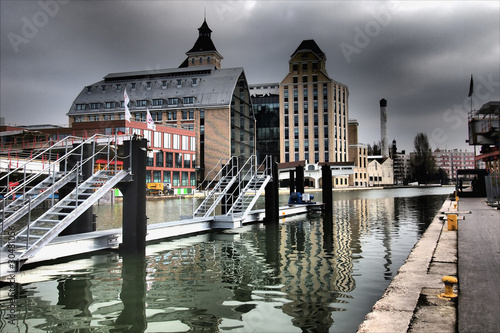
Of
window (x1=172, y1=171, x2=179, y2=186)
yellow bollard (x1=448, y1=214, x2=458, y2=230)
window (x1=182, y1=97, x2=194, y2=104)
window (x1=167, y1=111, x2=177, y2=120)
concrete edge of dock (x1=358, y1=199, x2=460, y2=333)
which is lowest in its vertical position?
concrete edge of dock (x1=358, y1=199, x2=460, y2=333)

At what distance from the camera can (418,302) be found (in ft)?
23.3

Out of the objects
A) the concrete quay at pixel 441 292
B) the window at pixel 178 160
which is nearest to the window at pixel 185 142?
the window at pixel 178 160

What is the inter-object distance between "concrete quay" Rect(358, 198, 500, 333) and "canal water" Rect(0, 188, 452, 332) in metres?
0.96

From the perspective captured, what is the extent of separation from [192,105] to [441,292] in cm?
10388

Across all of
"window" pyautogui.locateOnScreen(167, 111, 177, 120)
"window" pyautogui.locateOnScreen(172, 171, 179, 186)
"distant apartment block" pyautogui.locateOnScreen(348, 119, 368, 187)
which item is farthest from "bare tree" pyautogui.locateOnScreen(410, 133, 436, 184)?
"window" pyautogui.locateOnScreen(172, 171, 179, 186)

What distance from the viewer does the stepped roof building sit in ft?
347

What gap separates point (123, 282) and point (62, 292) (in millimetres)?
1625

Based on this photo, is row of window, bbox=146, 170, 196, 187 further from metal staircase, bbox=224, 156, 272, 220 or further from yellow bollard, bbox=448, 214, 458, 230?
yellow bollard, bbox=448, 214, 458, 230

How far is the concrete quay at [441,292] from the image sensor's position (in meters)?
5.88

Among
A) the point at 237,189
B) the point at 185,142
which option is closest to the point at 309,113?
the point at 185,142

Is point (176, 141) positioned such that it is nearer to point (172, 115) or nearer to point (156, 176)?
point (156, 176)

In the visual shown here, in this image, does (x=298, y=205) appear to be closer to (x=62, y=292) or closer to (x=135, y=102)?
(x=62, y=292)

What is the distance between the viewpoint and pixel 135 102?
113 metres

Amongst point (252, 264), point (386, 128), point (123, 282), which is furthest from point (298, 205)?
point (386, 128)
